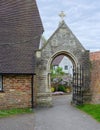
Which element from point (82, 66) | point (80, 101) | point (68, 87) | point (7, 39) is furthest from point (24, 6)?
point (68, 87)

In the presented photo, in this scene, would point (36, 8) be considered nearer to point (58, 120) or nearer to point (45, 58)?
point (45, 58)

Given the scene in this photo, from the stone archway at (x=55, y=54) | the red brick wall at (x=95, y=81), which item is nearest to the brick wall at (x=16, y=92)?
the stone archway at (x=55, y=54)

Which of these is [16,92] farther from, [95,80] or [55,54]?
[95,80]

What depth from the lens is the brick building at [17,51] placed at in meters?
22.5

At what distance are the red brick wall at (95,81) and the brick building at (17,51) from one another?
4.25m

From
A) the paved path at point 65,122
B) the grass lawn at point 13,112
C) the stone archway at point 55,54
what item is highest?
the stone archway at point 55,54

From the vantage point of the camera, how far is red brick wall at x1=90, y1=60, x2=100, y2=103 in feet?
79.8

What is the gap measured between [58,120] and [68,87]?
21.7 m

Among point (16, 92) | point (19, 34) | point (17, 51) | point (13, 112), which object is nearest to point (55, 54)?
point (17, 51)

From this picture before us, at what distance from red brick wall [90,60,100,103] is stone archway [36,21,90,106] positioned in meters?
0.35

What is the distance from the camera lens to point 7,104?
885 inches

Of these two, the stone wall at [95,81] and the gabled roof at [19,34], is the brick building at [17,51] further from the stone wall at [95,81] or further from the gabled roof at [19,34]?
the stone wall at [95,81]

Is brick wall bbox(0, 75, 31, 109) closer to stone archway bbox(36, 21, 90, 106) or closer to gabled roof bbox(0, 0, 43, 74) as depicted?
gabled roof bbox(0, 0, 43, 74)

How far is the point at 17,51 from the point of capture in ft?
78.8
